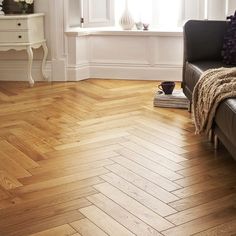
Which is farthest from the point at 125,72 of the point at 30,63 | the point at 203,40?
the point at 203,40

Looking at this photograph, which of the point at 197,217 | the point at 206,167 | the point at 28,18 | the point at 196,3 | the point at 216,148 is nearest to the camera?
the point at 197,217

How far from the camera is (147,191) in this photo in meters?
2.40

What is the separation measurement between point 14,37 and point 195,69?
2.07 meters

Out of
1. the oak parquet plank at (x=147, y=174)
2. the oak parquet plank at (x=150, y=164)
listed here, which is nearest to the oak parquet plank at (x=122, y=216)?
the oak parquet plank at (x=147, y=174)

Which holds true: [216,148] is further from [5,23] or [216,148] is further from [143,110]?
[5,23]

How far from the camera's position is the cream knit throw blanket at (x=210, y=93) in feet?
8.50

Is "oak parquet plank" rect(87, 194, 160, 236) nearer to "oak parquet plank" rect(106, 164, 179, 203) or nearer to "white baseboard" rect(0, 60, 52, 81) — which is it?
"oak parquet plank" rect(106, 164, 179, 203)

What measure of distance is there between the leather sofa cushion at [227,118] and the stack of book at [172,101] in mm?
1278

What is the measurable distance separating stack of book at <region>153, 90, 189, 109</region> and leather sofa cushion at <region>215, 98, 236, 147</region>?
4.19 ft

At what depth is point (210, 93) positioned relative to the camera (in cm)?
270

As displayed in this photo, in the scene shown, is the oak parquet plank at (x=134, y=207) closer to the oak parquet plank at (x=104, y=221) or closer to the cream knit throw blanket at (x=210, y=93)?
the oak parquet plank at (x=104, y=221)

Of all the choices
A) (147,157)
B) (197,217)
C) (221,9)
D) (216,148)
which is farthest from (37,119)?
(221,9)

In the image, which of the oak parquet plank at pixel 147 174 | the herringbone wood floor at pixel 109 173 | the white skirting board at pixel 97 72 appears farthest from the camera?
the white skirting board at pixel 97 72

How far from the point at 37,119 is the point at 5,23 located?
1.39 m
